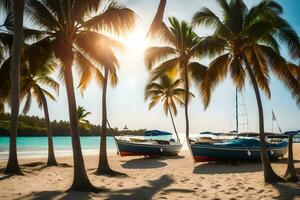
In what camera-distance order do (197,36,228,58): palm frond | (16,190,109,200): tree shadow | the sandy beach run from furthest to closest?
(197,36,228,58): palm frond
the sandy beach
(16,190,109,200): tree shadow

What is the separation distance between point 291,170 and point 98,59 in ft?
27.6

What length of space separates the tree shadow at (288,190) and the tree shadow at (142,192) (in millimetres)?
3690

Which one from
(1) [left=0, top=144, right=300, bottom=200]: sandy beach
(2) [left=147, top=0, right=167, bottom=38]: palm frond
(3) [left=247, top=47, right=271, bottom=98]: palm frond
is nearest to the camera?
(2) [left=147, top=0, right=167, bottom=38]: palm frond

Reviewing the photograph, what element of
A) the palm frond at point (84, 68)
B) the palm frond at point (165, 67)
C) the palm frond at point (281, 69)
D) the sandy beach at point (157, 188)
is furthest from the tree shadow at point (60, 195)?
the palm frond at point (165, 67)

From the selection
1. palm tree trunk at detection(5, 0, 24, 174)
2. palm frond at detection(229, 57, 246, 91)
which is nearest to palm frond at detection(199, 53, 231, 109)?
palm frond at detection(229, 57, 246, 91)

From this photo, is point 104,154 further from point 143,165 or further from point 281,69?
point 281,69

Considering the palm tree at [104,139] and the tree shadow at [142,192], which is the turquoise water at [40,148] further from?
the tree shadow at [142,192]

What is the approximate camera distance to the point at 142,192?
445 inches

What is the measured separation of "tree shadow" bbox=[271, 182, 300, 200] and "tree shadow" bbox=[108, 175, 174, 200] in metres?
→ 3.69

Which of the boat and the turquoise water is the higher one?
the boat

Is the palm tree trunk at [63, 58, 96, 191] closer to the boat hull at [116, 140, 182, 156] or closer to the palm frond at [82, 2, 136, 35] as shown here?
the palm frond at [82, 2, 136, 35]

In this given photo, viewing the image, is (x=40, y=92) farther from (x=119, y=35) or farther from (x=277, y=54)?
(x=277, y=54)

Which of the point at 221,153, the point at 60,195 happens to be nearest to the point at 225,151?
the point at 221,153

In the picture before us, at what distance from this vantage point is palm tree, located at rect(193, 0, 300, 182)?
13.1 m
